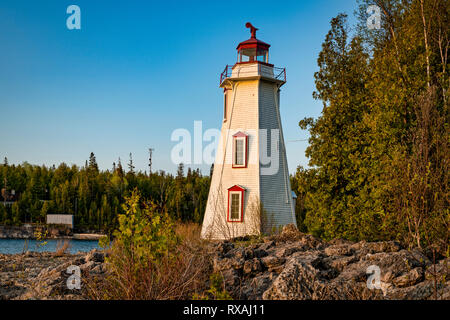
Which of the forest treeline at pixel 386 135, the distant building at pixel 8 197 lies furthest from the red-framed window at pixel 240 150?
the distant building at pixel 8 197

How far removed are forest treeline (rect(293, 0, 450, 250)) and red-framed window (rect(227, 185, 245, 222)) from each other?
6.32 m

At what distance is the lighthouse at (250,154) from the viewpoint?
24203 millimetres

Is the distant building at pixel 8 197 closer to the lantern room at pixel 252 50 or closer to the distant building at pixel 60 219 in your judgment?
the distant building at pixel 60 219

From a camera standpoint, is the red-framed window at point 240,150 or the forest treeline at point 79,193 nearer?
the red-framed window at point 240,150

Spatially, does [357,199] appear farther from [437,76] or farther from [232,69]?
[232,69]

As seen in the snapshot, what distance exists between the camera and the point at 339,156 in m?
17.5

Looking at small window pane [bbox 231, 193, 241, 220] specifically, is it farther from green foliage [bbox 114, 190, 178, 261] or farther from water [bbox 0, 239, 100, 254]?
green foliage [bbox 114, 190, 178, 261]

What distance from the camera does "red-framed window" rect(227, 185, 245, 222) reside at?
24.2m

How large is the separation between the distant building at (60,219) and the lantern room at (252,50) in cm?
4767

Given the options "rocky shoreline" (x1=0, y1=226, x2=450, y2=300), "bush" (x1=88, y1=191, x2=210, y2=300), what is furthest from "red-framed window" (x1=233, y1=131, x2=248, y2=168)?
"bush" (x1=88, y1=191, x2=210, y2=300)

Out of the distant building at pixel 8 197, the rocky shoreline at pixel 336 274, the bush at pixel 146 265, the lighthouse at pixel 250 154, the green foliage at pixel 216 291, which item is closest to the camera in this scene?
the green foliage at pixel 216 291

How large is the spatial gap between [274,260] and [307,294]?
221cm

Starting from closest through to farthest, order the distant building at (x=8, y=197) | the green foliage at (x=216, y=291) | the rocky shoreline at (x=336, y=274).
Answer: the green foliage at (x=216, y=291)
the rocky shoreline at (x=336, y=274)
the distant building at (x=8, y=197)
